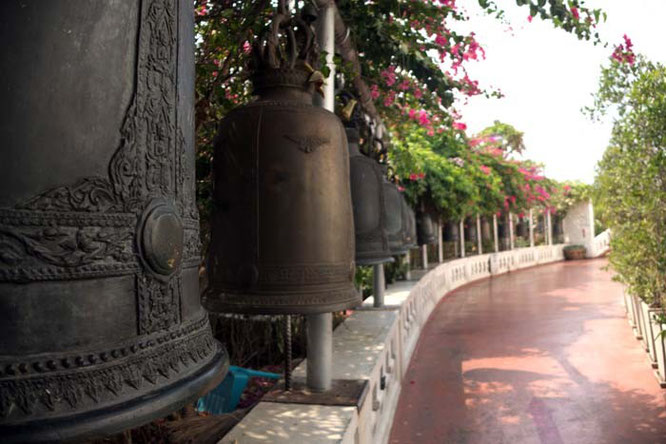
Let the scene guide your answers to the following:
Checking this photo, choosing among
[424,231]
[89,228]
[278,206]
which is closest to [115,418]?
[89,228]

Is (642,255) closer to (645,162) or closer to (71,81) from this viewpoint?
(645,162)

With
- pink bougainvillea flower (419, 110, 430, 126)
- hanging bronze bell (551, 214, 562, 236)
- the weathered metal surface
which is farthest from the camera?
hanging bronze bell (551, 214, 562, 236)

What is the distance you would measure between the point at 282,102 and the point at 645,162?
5728mm

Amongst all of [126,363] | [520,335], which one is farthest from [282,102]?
[520,335]

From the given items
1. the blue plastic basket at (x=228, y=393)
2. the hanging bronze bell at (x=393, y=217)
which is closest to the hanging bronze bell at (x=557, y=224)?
the hanging bronze bell at (x=393, y=217)

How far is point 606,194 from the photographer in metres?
7.77

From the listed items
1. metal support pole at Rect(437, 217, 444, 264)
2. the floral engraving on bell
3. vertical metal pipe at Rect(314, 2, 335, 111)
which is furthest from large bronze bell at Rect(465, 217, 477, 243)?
the floral engraving on bell

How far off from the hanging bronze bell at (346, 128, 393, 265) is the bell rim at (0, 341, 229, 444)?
219 cm

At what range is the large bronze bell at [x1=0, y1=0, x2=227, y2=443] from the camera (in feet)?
3.03

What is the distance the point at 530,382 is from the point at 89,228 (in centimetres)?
549

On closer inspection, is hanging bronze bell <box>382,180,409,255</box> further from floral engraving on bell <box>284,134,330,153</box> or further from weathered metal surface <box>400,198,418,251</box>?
floral engraving on bell <box>284,134,330,153</box>

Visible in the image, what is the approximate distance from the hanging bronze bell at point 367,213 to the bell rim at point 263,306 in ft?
3.96

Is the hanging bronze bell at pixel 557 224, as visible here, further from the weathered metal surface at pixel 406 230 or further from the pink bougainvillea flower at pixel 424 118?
the weathered metal surface at pixel 406 230

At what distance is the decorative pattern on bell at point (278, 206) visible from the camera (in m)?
2.02
